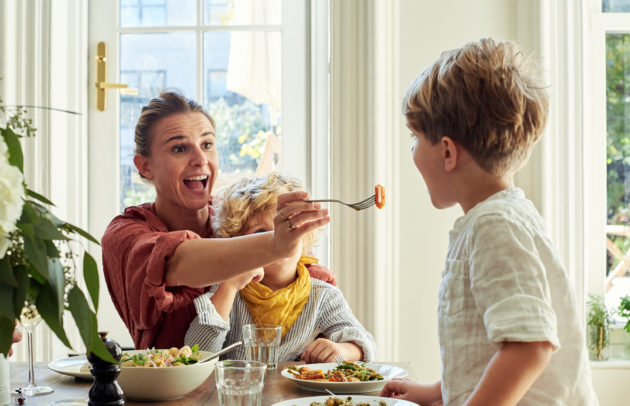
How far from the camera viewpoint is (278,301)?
192 centimetres

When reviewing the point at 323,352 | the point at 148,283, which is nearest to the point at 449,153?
the point at 323,352

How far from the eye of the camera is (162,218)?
6.91 ft

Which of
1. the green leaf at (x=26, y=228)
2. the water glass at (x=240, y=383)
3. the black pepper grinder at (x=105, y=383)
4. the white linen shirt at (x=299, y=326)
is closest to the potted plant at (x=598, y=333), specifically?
the white linen shirt at (x=299, y=326)

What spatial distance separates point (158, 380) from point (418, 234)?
5.23 ft

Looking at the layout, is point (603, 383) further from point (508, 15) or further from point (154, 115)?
point (154, 115)

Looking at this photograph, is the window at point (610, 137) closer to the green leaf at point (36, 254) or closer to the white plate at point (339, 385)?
the white plate at point (339, 385)

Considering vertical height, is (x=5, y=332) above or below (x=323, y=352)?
above

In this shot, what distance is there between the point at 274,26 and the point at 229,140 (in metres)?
0.49

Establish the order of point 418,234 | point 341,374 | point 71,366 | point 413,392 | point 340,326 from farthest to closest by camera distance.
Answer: point 418,234
point 340,326
point 71,366
point 341,374
point 413,392

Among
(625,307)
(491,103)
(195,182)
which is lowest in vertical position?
(625,307)

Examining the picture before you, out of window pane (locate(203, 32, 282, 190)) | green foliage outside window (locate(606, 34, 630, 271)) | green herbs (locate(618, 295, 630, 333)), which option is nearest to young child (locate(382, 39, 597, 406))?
window pane (locate(203, 32, 282, 190))

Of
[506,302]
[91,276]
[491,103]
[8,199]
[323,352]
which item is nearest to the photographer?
[8,199]

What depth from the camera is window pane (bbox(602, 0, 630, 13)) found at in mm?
2914

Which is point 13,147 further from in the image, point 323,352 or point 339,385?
point 323,352
